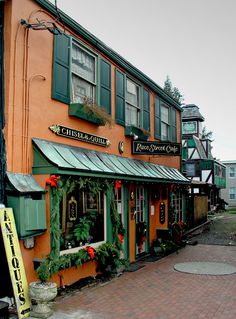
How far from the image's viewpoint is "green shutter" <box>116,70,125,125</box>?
1077cm

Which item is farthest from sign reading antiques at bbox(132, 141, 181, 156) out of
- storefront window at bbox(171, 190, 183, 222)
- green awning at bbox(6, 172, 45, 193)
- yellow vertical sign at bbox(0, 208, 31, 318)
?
yellow vertical sign at bbox(0, 208, 31, 318)

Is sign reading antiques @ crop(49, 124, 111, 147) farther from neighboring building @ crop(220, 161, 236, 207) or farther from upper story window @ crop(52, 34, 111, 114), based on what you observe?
neighboring building @ crop(220, 161, 236, 207)

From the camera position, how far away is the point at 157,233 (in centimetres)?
1315

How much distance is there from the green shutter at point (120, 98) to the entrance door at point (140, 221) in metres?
2.37

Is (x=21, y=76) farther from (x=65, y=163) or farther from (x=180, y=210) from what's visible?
(x=180, y=210)

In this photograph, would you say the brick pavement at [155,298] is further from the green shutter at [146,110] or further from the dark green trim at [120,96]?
the green shutter at [146,110]

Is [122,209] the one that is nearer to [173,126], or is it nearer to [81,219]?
[81,219]

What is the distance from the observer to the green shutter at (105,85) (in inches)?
388

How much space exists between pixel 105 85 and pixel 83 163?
2.98 m

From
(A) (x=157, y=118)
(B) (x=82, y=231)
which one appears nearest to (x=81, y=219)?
(B) (x=82, y=231)

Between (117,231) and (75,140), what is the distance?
2.67 metres

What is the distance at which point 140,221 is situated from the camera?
39.5 ft

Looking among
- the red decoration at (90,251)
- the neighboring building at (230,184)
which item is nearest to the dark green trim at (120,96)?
the red decoration at (90,251)

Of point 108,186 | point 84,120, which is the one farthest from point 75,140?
point 108,186
